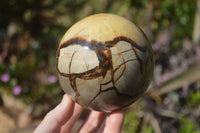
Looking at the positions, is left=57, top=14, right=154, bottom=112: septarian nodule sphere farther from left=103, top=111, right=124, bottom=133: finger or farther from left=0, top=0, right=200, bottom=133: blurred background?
left=0, top=0, right=200, bottom=133: blurred background

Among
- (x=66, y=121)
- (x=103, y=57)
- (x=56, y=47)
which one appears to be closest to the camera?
(x=103, y=57)

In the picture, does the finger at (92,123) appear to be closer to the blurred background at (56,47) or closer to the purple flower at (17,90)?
the blurred background at (56,47)

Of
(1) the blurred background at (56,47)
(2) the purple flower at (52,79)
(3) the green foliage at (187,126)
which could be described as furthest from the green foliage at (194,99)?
(2) the purple flower at (52,79)

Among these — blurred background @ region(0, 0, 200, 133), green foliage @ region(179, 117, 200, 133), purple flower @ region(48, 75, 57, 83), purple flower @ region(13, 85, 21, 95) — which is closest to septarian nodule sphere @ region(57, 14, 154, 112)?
blurred background @ region(0, 0, 200, 133)

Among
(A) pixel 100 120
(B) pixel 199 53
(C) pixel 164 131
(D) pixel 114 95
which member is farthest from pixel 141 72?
(B) pixel 199 53

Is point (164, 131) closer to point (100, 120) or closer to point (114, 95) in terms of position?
point (100, 120)

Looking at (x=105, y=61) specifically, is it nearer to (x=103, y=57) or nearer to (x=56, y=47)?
(x=103, y=57)

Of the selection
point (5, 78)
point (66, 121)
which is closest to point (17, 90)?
point (5, 78)
